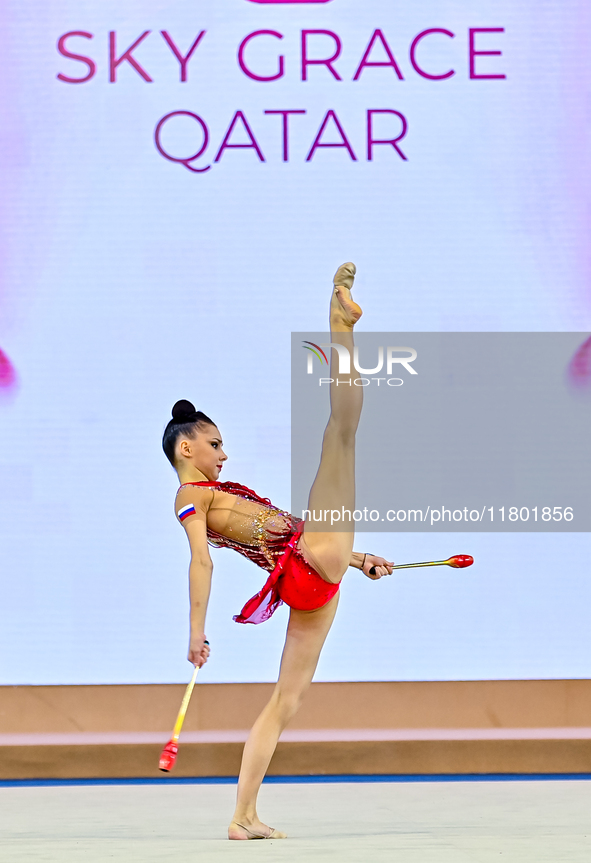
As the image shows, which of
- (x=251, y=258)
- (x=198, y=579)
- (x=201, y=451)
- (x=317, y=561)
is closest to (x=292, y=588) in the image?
(x=317, y=561)

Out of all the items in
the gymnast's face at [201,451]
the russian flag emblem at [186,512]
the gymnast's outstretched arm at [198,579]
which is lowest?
the gymnast's outstretched arm at [198,579]

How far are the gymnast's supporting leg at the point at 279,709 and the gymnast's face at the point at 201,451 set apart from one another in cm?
42

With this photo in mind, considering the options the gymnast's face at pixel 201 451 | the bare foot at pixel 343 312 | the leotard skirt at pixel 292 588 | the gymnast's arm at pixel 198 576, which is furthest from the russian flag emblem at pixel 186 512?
the bare foot at pixel 343 312

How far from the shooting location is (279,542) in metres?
2.60

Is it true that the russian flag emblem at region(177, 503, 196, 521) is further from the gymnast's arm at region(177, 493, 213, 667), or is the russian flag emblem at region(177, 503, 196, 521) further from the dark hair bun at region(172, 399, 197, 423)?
the dark hair bun at region(172, 399, 197, 423)

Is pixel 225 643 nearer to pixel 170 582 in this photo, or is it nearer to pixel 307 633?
pixel 170 582

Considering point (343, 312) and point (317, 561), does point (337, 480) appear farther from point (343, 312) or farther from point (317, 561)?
point (343, 312)

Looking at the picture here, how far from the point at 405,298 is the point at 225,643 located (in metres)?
1.38

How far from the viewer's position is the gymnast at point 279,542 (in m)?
2.40

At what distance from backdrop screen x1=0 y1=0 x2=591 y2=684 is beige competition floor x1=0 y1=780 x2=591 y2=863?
56 centimetres

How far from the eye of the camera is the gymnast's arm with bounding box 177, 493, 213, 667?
2.32 m

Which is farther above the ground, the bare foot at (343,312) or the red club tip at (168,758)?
the bare foot at (343,312)

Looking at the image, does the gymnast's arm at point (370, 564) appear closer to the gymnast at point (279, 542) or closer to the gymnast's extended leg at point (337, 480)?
the gymnast at point (279, 542)

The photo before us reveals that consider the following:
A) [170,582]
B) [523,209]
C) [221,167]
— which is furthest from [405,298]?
[170,582]
